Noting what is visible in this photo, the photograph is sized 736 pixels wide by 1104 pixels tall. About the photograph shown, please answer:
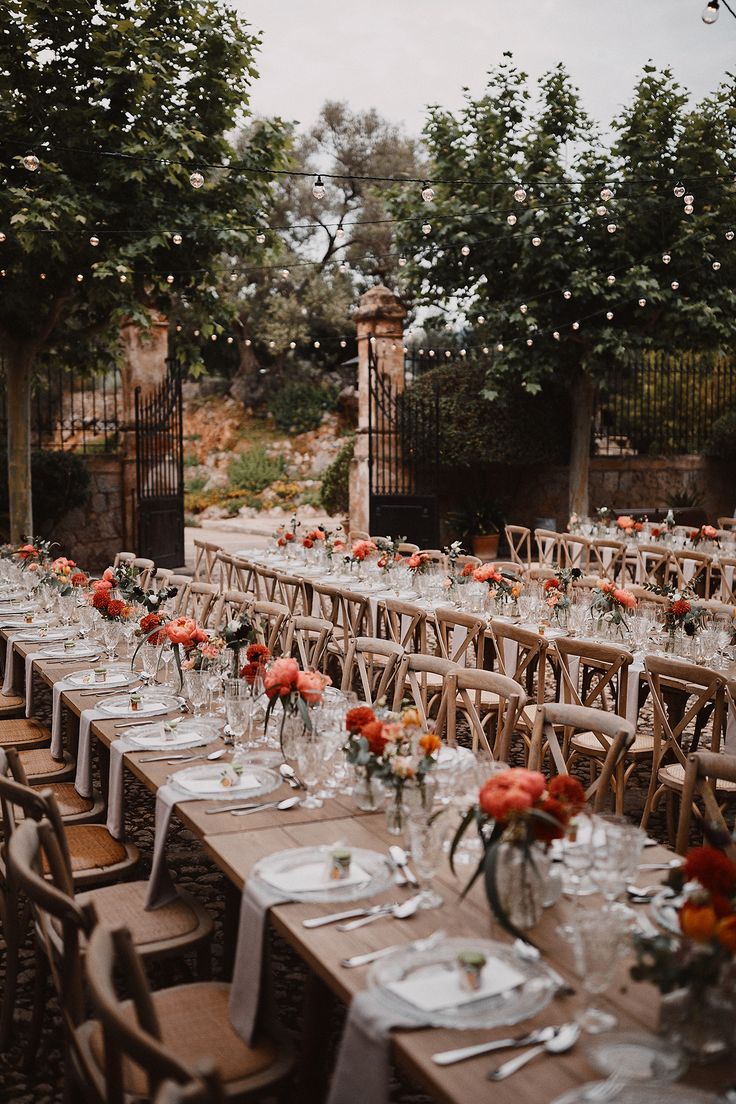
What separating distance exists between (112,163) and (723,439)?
35.4 feet

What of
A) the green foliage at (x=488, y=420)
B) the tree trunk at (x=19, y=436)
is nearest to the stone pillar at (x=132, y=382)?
the tree trunk at (x=19, y=436)

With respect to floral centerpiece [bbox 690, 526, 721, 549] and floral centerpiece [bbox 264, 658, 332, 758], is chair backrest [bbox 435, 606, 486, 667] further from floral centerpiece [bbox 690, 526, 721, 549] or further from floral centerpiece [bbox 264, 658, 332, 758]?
floral centerpiece [bbox 690, 526, 721, 549]

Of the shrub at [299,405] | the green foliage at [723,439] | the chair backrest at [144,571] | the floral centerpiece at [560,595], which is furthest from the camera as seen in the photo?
the shrub at [299,405]

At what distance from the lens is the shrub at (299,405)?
2542 cm

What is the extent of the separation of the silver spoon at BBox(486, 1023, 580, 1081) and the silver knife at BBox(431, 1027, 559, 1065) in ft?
0.04

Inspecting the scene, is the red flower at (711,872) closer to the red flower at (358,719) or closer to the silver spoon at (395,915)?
the silver spoon at (395,915)

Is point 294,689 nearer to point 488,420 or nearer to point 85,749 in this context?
point 85,749

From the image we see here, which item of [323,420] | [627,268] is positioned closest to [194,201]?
[627,268]

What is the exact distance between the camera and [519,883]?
2096 mm

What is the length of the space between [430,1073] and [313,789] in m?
1.39

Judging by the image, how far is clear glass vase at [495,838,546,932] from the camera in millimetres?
2059

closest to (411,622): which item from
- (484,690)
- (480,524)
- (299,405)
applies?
(484,690)

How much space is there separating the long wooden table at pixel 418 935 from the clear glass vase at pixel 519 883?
0.04 meters

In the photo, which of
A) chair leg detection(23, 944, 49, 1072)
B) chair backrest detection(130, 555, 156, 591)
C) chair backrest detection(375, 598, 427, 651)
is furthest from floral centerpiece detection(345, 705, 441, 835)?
chair backrest detection(130, 555, 156, 591)
